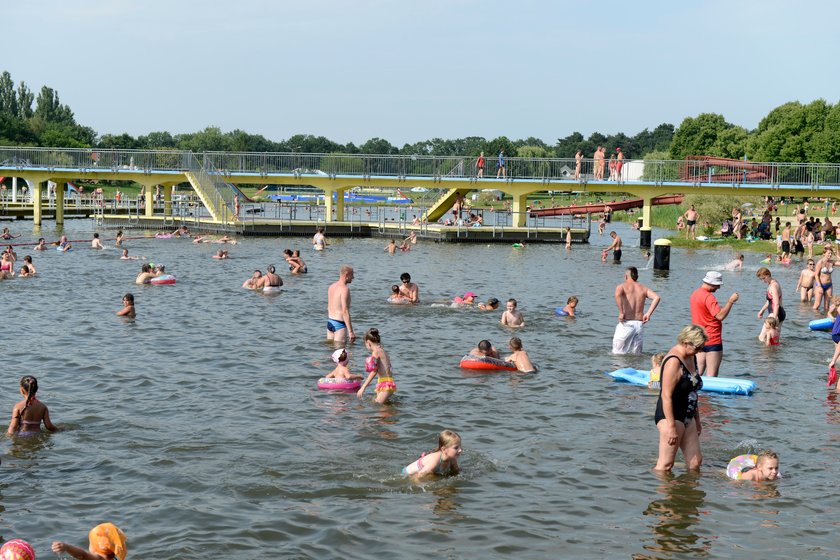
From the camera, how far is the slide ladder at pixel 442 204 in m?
60.5

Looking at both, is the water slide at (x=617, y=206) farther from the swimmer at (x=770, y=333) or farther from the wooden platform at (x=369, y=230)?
the swimmer at (x=770, y=333)

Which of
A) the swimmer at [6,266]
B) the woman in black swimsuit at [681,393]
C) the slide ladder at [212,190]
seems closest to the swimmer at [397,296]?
the swimmer at [6,266]

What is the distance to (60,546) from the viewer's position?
7.45 meters

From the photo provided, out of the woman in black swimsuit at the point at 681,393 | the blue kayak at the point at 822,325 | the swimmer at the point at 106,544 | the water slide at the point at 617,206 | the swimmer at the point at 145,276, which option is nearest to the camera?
the swimmer at the point at 106,544

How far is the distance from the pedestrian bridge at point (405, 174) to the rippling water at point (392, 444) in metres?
31.2

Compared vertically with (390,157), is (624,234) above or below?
below

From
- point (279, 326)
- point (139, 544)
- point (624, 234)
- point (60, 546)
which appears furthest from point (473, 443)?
point (624, 234)

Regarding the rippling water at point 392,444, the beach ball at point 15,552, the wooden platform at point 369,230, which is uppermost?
the wooden platform at point 369,230

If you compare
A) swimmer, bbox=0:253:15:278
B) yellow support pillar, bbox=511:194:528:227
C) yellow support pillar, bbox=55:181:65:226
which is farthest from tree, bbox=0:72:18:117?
swimmer, bbox=0:253:15:278

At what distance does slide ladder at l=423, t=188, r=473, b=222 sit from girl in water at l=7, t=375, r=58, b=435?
154 feet

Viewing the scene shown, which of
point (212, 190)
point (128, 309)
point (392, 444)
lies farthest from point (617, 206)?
point (392, 444)

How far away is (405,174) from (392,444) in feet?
153

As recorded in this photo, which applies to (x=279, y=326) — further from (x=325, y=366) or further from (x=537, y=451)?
(x=537, y=451)

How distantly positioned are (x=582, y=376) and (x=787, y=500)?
22.3 ft
